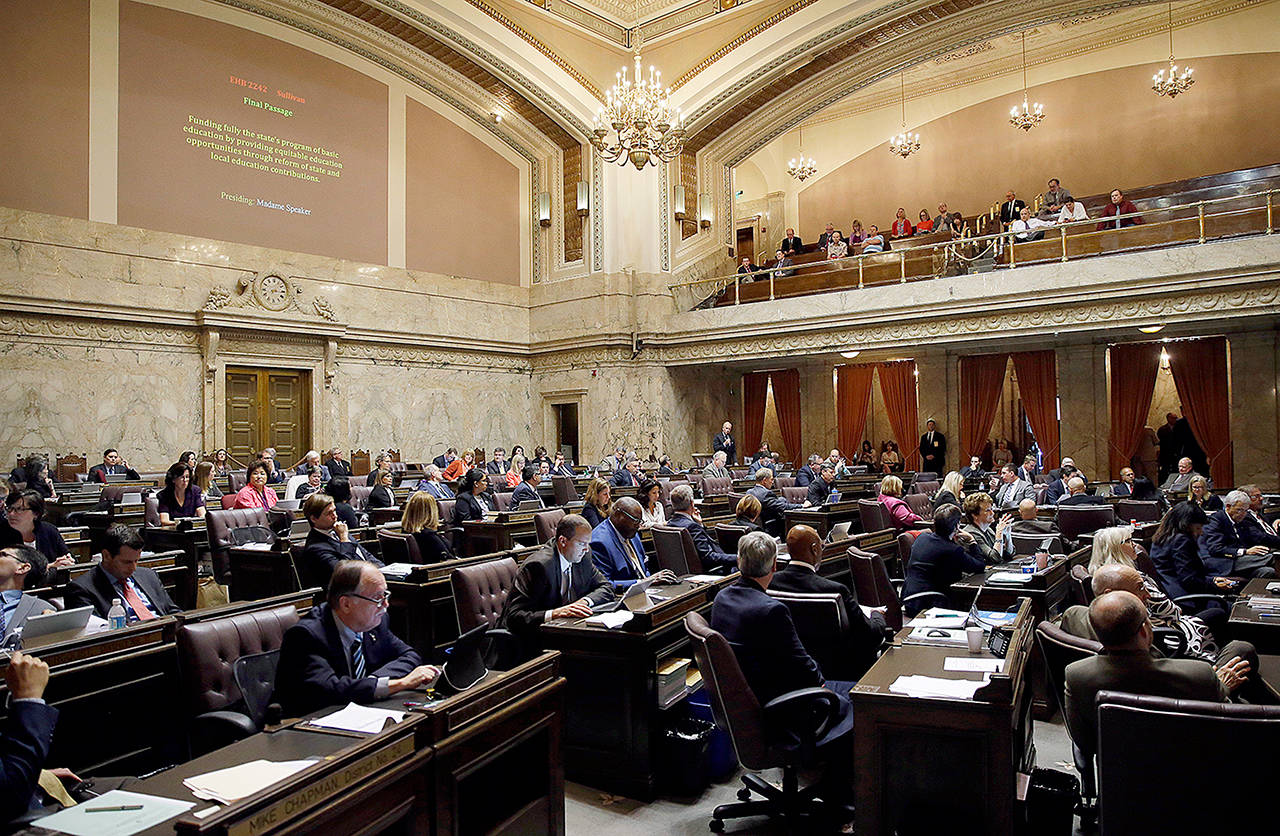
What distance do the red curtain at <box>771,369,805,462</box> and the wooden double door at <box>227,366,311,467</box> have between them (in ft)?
30.3

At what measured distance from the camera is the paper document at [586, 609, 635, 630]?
11.9ft

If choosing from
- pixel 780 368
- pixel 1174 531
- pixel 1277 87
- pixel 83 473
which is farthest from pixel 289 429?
pixel 1277 87

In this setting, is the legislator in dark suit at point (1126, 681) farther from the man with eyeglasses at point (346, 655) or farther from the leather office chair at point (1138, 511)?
the leather office chair at point (1138, 511)

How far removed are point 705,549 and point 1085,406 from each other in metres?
11.0

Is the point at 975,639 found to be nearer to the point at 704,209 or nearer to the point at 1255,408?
the point at 1255,408

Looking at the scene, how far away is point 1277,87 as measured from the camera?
1574 centimetres

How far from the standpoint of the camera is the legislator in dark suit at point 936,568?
199 inches

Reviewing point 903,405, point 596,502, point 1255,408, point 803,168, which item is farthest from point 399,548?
point 803,168

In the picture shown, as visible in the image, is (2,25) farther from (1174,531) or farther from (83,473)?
(1174,531)

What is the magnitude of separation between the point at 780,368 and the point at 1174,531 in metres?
12.4

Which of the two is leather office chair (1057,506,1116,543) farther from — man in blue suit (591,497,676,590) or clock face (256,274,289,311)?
clock face (256,274,289,311)

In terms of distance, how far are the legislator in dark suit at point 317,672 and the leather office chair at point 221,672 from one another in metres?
0.16

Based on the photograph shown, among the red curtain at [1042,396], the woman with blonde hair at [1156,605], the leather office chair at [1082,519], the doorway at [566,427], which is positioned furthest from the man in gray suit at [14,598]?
the red curtain at [1042,396]

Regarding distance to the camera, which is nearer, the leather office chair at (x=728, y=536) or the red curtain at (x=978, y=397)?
the leather office chair at (x=728, y=536)
